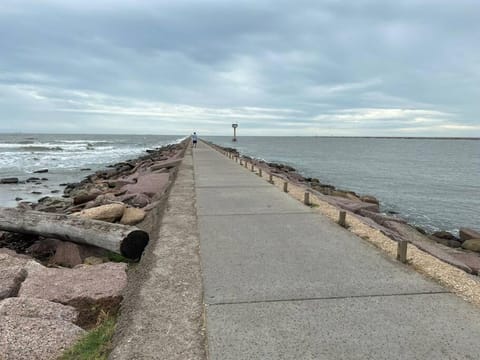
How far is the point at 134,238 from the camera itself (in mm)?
5762

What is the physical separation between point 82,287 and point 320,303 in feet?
8.18

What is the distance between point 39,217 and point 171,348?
5.04 m

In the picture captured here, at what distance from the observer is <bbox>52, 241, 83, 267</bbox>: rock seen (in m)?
6.15

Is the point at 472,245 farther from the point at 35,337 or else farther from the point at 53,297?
the point at 35,337

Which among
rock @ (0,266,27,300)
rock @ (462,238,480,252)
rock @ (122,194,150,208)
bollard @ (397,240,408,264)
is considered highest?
bollard @ (397,240,408,264)

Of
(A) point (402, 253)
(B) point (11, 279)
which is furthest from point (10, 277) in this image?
(A) point (402, 253)

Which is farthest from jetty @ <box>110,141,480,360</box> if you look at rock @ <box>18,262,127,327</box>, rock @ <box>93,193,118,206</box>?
rock @ <box>93,193,118,206</box>

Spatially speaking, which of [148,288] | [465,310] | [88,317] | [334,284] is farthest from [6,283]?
[465,310]

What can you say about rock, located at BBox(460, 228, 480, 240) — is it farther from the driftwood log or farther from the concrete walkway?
the driftwood log

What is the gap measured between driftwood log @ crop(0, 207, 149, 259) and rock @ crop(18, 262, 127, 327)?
642 millimetres

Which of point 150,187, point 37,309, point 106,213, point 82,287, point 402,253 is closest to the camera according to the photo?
point 37,309

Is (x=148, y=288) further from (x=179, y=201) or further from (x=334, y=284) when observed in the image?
(x=179, y=201)

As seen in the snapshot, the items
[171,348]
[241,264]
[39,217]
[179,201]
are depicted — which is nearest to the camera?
[171,348]

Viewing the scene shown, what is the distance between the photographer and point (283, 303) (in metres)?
3.88
